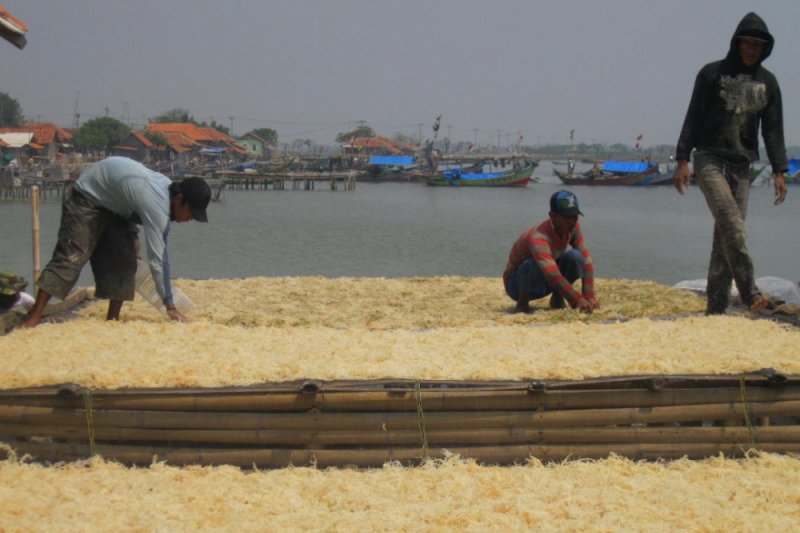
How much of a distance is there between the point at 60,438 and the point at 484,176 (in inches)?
2784

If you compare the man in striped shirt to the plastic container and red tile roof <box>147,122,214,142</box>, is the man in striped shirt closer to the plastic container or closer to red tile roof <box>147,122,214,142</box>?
the plastic container

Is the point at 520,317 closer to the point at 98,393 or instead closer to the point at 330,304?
the point at 330,304

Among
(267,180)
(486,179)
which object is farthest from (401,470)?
(486,179)

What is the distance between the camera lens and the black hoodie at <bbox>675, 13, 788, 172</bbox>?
5.32 m

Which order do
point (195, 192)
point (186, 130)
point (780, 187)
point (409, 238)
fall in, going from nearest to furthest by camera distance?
point (195, 192) < point (780, 187) < point (409, 238) < point (186, 130)

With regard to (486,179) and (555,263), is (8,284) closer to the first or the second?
(555,263)

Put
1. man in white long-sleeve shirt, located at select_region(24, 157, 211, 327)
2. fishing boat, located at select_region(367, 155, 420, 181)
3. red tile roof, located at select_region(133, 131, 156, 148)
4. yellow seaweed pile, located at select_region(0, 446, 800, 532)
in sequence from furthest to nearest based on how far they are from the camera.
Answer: fishing boat, located at select_region(367, 155, 420, 181), red tile roof, located at select_region(133, 131, 156, 148), man in white long-sleeve shirt, located at select_region(24, 157, 211, 327), yellow seaweed pile, located at select_region(0, 446, 800, 532)

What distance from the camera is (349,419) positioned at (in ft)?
11.1

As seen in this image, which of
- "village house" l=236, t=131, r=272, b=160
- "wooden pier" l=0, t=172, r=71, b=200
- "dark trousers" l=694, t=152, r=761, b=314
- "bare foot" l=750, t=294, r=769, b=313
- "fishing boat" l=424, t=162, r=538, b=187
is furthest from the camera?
"village house" l=236, t=131, r=272, b=160

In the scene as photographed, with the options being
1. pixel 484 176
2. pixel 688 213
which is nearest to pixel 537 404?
pixel 688 213

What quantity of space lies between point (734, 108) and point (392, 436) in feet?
10.9

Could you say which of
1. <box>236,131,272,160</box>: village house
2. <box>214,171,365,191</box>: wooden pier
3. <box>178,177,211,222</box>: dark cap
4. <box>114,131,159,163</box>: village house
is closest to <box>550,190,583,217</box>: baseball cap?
<box>178,177,211,222</box>: dark cap

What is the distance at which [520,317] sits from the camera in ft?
18.6

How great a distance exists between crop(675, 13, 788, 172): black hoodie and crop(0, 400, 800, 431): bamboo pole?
246 cm
